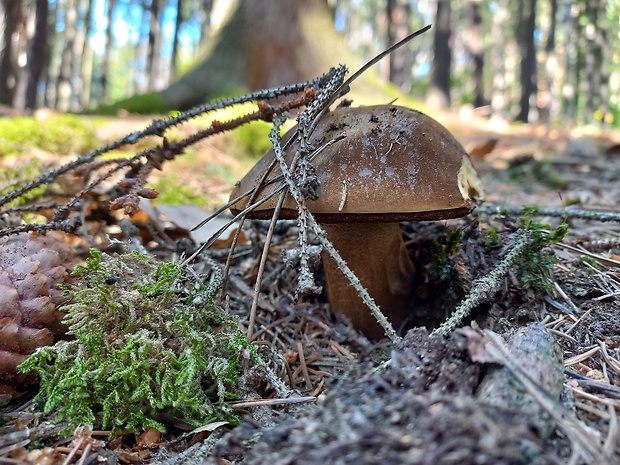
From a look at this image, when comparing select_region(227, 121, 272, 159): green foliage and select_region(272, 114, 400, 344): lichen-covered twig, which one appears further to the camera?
select_region(227, 121, 272, 159): green foliage

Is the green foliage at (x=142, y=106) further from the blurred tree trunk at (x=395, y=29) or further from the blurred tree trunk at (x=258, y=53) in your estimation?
the blurred tree trunk at (x=395, y=29)

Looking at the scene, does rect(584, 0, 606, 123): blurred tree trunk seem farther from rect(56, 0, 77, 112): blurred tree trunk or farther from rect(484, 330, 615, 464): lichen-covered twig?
rect(484, 330, 615, 464): lichen-covered twig

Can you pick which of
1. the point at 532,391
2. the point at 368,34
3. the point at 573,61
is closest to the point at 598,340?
the point at 532,391

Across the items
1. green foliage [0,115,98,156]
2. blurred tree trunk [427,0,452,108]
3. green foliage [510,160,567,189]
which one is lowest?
green foliage [510,160,567,189]

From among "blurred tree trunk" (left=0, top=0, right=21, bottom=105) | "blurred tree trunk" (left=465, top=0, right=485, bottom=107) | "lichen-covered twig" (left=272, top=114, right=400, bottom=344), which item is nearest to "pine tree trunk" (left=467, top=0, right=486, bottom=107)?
"blurred tree trunk" (left=465, top=0, right=485, bottom=107)

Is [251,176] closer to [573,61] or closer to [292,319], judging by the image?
[292,319]

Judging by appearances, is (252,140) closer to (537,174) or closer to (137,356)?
(537,174)

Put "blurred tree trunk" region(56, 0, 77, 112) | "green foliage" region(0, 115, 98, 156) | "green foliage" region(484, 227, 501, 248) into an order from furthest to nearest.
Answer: "blurred tree trunk" region(56, 0, 77, 112) < "green foliage" region(0, 115, 98, 156) < "green foliage" region(484, 227, 501, 248)
